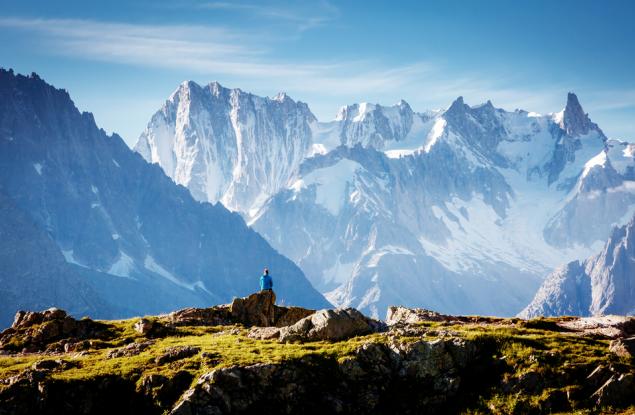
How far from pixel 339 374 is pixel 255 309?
18205mm

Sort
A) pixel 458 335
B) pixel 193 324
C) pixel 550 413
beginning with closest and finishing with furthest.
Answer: pixel 550 413 < pixel 458 335 < pixel 193 324

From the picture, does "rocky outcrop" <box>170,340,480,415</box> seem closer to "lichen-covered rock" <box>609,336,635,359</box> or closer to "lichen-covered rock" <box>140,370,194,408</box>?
"lichen-covered rock" <box>140,370,194,408</box>

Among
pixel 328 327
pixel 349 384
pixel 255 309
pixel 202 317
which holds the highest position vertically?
pixel 328 327

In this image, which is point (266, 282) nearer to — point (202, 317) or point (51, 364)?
point (202, 317)

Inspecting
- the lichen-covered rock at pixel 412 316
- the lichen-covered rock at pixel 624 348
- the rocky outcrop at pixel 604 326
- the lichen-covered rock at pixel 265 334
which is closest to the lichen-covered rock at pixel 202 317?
the lichen-covered rock at pixel 265 334

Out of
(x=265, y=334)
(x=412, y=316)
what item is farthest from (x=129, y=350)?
(x=412, y=316)

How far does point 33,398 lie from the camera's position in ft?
116

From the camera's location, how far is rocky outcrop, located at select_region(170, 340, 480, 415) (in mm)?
35375

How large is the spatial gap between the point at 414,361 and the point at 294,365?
5707mm

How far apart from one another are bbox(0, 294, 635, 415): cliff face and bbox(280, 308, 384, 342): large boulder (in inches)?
2.4

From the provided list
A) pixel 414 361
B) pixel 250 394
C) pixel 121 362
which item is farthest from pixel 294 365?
pixel 121 362

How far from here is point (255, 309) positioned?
54.6 meters

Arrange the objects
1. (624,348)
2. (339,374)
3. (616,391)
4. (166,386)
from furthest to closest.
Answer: (624,348) → (339,374) → (166,386) → (616,391)

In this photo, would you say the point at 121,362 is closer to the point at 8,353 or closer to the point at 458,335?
the point at 8,353
